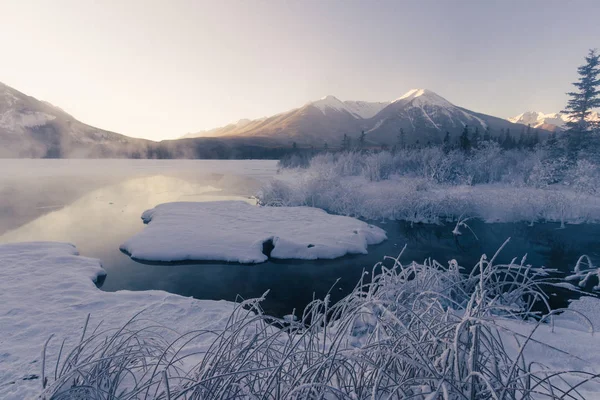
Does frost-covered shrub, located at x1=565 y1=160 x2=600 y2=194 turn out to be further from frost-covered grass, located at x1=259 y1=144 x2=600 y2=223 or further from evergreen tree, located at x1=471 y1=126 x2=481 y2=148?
evergreen tree, located at x1=471 y1=126 x2=481 y2=148

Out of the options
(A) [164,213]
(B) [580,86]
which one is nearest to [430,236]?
(A) [164,213]

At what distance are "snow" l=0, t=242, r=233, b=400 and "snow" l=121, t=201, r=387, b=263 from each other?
271 centimetres

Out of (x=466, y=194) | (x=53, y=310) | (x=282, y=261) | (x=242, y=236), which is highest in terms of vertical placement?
(x=53, y=310)

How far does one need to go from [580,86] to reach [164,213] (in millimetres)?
45064

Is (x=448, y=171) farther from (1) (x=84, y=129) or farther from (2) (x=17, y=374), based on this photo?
(1) (x=84, y=129)

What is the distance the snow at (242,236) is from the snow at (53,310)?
2.71m

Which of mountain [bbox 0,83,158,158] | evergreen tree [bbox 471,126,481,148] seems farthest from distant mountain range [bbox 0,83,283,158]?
evergreen tree [bbox 471,126,481,148]

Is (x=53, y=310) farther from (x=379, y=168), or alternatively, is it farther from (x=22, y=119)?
(x=22, y=119)

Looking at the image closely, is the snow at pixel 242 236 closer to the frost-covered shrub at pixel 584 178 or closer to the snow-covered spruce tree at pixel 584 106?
the frost-covered shrub at pixel 584 178

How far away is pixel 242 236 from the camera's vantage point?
11.7 m

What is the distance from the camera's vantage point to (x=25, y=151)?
8900cm

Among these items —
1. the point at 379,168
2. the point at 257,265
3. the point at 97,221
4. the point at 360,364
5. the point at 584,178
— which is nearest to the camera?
the point at 360,364

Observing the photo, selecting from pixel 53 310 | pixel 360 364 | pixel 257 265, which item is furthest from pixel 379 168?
pixel 360 364

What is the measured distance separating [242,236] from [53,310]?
678 centimetres
